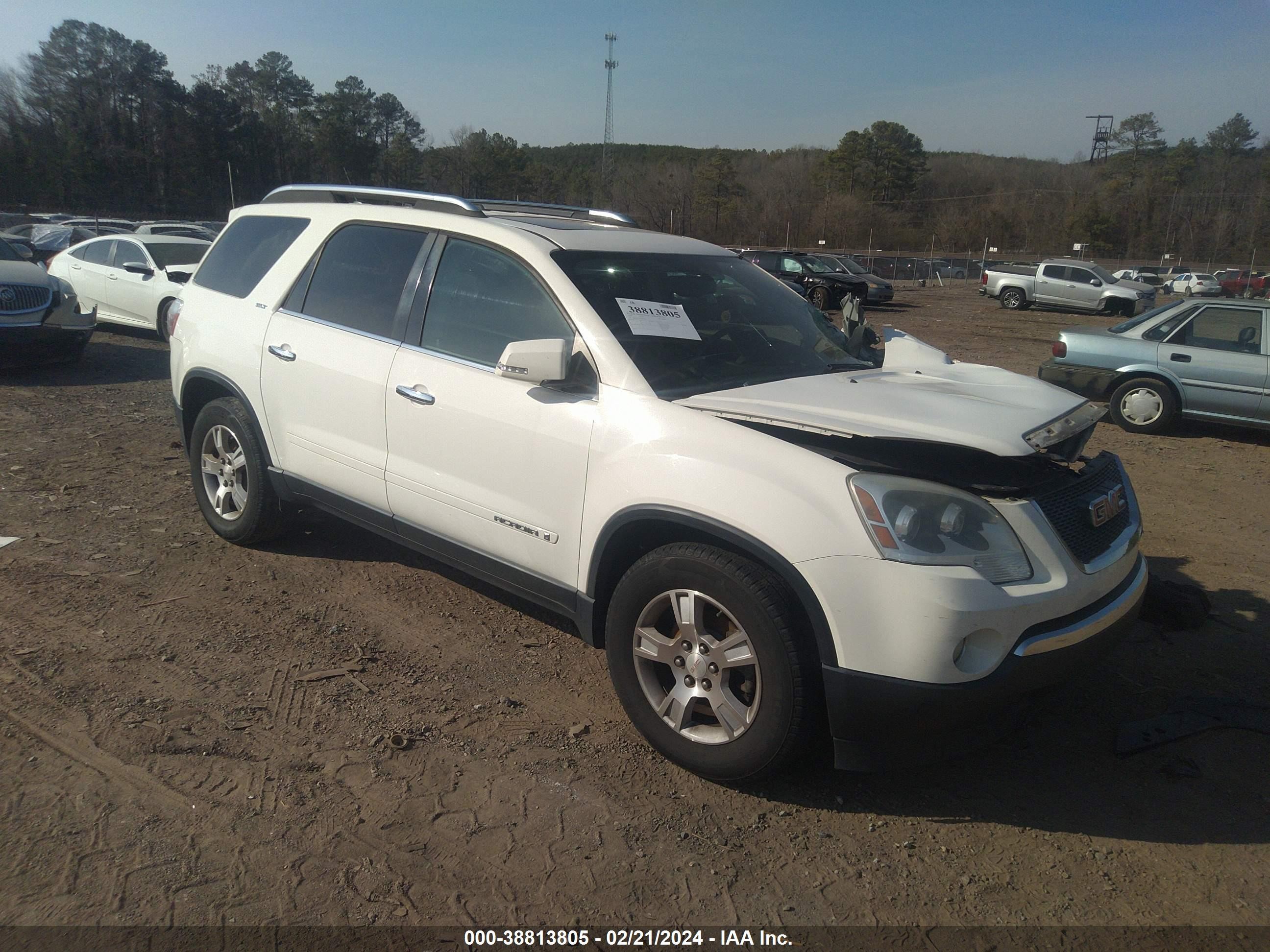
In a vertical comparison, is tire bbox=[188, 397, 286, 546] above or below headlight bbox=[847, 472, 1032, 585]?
below

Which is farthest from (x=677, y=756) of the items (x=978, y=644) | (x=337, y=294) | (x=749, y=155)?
(x=749, y=155)

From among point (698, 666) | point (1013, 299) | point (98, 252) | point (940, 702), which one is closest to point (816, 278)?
point (1013, 299)

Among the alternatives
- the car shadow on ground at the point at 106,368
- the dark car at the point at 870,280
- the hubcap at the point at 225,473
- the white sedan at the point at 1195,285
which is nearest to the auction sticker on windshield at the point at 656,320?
the hubcap at the point at 225,473

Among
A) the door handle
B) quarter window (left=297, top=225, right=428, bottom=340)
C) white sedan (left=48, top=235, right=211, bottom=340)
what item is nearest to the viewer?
the door handle

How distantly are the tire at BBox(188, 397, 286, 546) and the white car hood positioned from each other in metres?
2.69

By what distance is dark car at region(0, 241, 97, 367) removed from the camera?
9.92m

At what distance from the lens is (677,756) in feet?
9.86

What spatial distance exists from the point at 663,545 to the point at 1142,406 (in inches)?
339

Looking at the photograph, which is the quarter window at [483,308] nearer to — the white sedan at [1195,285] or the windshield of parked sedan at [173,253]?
the windshield of parked sedan at [173,253]

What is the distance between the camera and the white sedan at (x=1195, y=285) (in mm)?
37844

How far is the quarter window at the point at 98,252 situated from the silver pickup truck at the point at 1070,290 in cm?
2635

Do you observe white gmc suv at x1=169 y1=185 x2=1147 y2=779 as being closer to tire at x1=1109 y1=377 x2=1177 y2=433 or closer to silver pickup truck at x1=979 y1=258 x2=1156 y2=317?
tire at x1=1109 y1=377 x2=1177 y2=433

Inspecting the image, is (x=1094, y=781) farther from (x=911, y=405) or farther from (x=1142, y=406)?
(x=1142, y=406)

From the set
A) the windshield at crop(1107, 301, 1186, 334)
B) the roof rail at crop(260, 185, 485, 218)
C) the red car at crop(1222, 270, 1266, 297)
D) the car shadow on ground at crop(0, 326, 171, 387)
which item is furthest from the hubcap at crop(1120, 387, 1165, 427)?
the red car at crop(1222, 270, 1266, 297)
